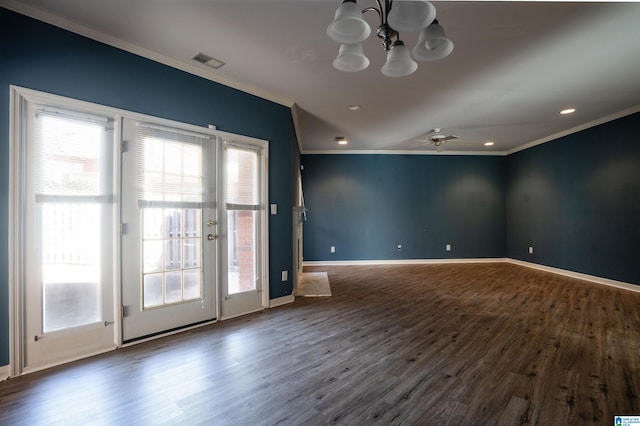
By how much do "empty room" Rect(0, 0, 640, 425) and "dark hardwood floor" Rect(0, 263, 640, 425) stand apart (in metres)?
0.02

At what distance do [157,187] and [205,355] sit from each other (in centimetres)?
166

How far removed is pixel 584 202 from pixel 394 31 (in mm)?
5634

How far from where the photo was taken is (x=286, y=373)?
2.19m

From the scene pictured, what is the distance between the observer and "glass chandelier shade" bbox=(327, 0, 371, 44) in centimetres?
170

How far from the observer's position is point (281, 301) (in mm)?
3924

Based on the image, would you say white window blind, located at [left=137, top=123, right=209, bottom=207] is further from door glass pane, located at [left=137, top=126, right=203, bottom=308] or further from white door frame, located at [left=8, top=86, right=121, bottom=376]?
white door frame, located at [left=8, top=86, right=121, bottom=376]

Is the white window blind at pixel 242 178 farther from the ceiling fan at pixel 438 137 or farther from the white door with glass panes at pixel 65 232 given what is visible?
the ceiling fan at pixel 438 137

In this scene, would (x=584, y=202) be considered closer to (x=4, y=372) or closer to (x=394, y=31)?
(x=394, y=31)

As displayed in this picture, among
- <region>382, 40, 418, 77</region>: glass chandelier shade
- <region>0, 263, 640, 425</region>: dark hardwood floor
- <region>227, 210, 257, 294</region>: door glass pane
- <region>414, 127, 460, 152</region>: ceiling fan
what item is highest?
<region>414, 127, 460, 152</region>: ceiling fan

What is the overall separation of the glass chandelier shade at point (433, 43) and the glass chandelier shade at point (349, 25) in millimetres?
420

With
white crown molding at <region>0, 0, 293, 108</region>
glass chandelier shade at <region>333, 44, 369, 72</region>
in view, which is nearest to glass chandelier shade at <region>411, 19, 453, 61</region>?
glass chandelier shade at <region>333, 44, 369, 72</region>

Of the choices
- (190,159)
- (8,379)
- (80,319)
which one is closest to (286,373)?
(80,319)

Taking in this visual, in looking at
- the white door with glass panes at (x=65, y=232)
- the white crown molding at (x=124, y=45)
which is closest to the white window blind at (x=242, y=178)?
the white crown molding at (x=124, y=45)

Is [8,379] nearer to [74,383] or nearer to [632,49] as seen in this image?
[74,383]
